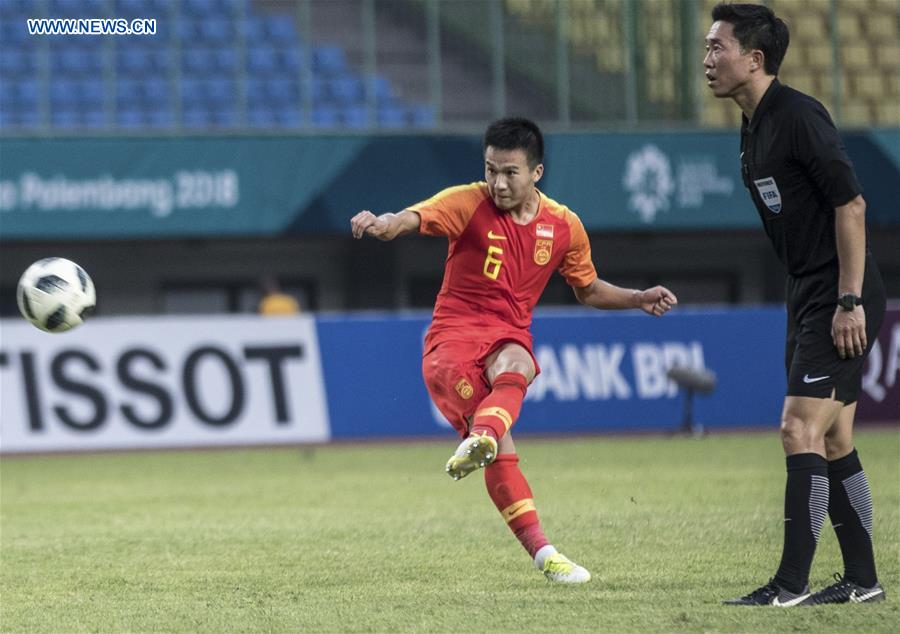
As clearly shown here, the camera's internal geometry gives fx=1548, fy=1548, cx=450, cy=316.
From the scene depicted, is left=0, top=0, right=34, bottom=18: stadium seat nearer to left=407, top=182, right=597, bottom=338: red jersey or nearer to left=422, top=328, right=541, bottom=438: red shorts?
left=407, top=182, right=597, bottom=338: red jersey

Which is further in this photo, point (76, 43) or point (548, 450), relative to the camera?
point (76, 43)

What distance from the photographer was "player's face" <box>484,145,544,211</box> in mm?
6449

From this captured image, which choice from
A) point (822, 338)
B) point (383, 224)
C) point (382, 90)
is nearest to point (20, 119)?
point (382, 90)

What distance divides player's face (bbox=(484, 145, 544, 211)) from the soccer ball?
102 inches

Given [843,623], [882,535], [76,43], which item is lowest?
[882,535]

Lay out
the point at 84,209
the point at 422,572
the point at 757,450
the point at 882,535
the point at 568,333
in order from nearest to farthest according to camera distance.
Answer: the point at 422,572 → the point at 882,535 → the point at 757,450 → the point at 568,333 → the point at 84,209

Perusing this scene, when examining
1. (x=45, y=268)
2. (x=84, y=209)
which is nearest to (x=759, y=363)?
(x=84, y=209)

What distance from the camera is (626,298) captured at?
23.0 ft

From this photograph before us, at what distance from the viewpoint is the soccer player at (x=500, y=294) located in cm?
643

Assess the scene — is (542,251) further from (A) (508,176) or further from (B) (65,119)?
(B) (65,119)

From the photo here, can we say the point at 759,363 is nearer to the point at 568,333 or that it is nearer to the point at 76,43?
the point at 568,333

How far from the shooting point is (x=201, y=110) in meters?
22.1

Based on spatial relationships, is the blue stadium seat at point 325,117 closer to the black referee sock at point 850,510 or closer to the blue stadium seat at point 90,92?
the blue stadium seat at point 90,92

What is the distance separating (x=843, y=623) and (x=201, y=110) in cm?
1799
